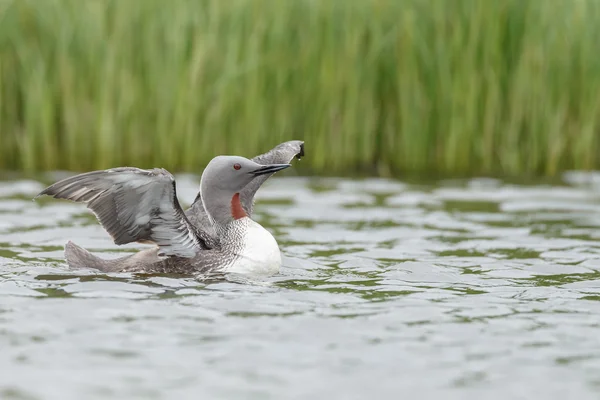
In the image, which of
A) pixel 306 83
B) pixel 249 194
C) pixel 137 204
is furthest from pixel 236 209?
pixel 306 83

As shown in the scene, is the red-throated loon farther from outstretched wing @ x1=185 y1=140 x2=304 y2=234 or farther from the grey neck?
outstretched wing @ x1=185 y1=140 x2=304 y2=234

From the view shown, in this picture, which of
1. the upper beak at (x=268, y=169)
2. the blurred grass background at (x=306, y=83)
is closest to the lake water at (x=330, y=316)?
the upper beak at (x=268, y=169)

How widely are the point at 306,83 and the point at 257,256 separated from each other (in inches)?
160

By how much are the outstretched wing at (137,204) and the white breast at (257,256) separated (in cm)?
31

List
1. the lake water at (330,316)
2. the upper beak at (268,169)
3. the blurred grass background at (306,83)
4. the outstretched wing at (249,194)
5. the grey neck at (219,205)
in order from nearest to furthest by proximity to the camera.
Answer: the lake water at (330,316), the upper beak at (268,169), the grey neck at (219,205), the outstretched wing at (249,194), the blurred grass background at (306,83)

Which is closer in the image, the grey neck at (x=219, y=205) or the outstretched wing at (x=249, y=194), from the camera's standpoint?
the grey neck at (x=219, y=205)

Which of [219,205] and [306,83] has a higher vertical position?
[306,83]

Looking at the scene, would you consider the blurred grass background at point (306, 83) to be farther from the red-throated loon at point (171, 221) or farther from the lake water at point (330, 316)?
the red-throated loon at point (171, 221)

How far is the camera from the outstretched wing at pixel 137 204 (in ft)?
22.2

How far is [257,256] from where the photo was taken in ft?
23.0

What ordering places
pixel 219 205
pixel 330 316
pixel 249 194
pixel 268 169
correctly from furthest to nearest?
pixel 249 194
pixel 219 205
pixel 268 169
pixel 330 316

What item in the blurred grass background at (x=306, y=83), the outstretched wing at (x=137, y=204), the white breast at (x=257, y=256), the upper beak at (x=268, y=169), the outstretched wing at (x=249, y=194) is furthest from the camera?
the blurred grass background at (x=306, y=83)

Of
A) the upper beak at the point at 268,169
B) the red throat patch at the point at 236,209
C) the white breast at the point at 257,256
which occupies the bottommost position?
the white breast at the point at 257,256

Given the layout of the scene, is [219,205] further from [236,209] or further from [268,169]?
[268,169]
